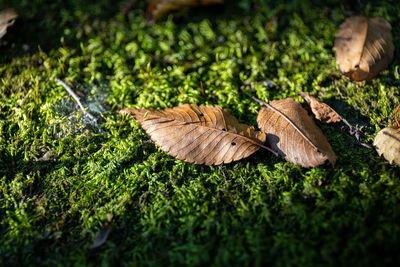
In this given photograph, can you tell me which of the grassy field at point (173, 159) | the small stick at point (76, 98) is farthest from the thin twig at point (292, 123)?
the small stick at point (76, 98)

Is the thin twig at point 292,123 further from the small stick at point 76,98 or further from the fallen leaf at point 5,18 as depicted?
the fallen leaf at point 5,18

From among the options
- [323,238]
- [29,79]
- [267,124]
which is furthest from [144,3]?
[323,238]

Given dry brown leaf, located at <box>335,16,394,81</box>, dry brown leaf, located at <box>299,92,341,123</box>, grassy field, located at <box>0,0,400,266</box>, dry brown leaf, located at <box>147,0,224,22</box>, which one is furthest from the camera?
dry brown leaf, located at <box>147,0,224,22</box>

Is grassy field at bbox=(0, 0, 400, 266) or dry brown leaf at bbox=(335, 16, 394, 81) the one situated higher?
dry brown leaf at bbox=(335, 16, 394, 81)

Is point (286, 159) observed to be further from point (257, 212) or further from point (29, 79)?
point (29, 79)

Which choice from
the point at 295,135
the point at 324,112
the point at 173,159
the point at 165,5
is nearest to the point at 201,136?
the point at 173,159

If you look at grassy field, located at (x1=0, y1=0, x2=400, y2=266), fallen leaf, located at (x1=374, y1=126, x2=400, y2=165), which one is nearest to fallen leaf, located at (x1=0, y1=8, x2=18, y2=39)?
grassy field, located at (x1=0, y1=0, x2=400, y2=266)

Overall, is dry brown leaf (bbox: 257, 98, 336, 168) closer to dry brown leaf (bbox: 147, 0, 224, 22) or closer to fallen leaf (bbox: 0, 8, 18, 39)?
dry brown leaf (bbox: 147, 0, 224, 22)
